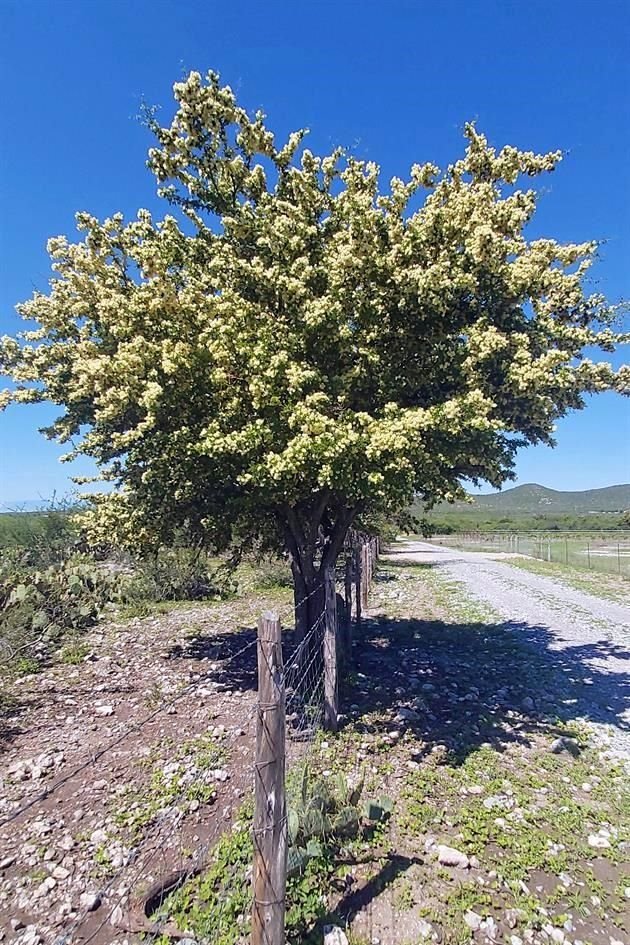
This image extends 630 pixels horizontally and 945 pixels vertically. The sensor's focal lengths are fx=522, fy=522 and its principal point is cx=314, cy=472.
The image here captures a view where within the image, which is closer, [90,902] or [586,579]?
[90,902]

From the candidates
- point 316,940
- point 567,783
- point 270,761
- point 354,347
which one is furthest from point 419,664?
point 270,761

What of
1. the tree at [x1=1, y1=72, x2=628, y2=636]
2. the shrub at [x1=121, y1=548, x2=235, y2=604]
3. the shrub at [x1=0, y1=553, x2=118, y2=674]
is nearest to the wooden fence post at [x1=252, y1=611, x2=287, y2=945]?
the tree at [x1=1, y1=72, x2=628, y2=636]

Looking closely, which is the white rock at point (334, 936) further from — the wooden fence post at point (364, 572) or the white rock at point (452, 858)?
the wooden fence post at point (364, 572)

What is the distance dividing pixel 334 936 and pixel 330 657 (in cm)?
327

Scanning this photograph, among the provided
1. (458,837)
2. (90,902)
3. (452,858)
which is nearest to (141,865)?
(90,902)

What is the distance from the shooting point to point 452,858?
4.43m

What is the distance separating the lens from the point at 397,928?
12.2ft

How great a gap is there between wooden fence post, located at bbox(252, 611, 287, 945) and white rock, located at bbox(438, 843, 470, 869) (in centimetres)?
184

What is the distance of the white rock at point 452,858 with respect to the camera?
4.39 metres

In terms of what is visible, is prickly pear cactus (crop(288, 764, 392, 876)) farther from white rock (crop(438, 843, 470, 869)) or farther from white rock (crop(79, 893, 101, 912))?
white rock (crop(79, 893, 101, 912))

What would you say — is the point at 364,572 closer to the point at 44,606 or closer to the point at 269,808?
the point at 44,606

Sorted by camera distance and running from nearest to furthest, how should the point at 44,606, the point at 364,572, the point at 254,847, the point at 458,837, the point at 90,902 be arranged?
1. the point at 254,847
2. the point at 90,902
3. the point at 458,837
4. the point at 44,606
5. the point at 364,572

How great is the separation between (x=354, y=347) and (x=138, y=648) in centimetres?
848

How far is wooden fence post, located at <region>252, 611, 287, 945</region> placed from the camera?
10.2 ft
